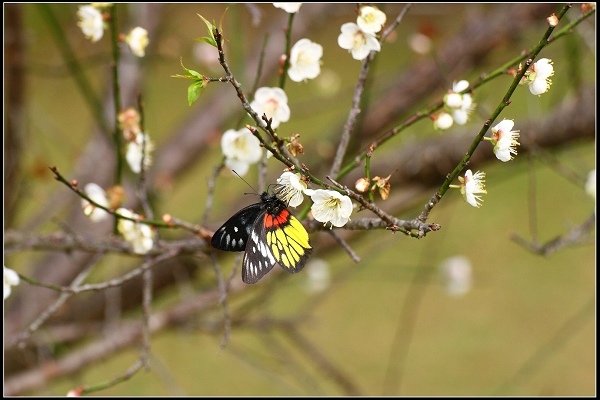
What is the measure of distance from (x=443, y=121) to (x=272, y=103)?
11 cm

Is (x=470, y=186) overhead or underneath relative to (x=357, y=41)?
underneath

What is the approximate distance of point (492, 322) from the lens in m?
1.58

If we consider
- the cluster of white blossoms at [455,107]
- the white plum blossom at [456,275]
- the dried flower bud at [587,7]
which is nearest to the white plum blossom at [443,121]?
the cluster of white blossoms at [455,107]

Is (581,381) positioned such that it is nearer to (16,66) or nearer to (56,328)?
(56,328)

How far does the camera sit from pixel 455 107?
49 centimetres

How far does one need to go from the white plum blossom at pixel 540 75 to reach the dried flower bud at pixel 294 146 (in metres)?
0.14

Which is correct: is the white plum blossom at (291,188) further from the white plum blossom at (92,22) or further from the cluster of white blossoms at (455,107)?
the white plum blossom at (92,22)

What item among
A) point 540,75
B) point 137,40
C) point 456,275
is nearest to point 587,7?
point 540,75

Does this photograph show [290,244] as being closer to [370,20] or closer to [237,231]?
[237,231]

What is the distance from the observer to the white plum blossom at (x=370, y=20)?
471 mm

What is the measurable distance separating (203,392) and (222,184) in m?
0.49

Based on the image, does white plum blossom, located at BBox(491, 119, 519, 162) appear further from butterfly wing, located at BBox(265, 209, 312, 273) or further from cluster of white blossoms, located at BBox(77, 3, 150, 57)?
cluster of white blossoms, located at BBox(77, 3, 150, 57)

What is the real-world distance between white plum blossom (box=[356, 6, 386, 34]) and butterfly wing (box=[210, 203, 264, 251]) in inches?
5.1

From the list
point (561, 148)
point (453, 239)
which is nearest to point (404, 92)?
point (561, 148)
